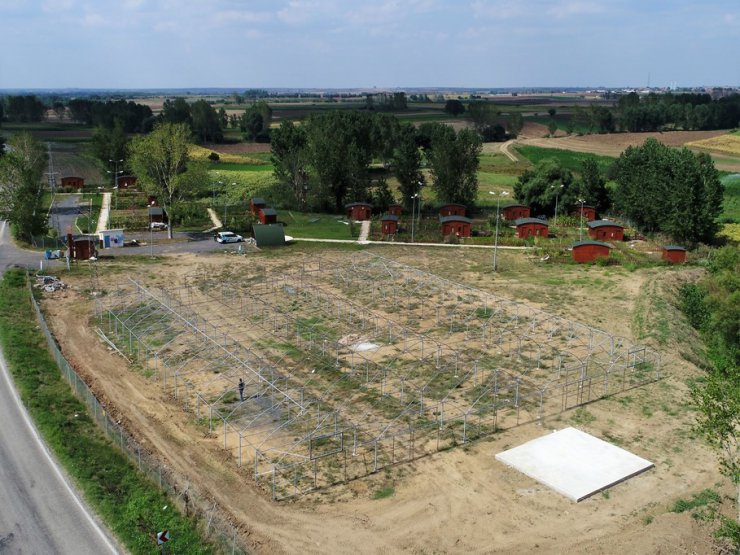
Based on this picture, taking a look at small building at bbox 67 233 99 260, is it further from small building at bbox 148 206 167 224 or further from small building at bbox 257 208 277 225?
small building at bbox 257 208 277 225

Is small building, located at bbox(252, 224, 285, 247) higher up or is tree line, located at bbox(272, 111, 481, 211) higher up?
tree line, located at bbox(272, 111, 481, 211)

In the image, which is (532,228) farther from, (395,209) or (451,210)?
(395,209)

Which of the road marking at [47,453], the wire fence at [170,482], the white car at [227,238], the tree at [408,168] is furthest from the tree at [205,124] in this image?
the wire fence at [170,482]

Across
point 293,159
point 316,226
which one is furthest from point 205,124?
point 316,226

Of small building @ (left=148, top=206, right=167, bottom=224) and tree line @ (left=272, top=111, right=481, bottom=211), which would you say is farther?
tree line @ (left=272, top=111, right=481, bottom=211)

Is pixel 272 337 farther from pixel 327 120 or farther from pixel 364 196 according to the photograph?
pixel 327 120

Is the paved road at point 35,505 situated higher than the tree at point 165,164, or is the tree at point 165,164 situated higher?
the tree at point 165,164

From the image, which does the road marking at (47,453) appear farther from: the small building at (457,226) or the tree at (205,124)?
the tree at (205,124)

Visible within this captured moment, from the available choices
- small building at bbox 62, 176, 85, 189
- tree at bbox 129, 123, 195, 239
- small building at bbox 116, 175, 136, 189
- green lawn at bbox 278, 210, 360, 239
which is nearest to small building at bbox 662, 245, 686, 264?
green lawn at bbox 278, 210, 360, 239
